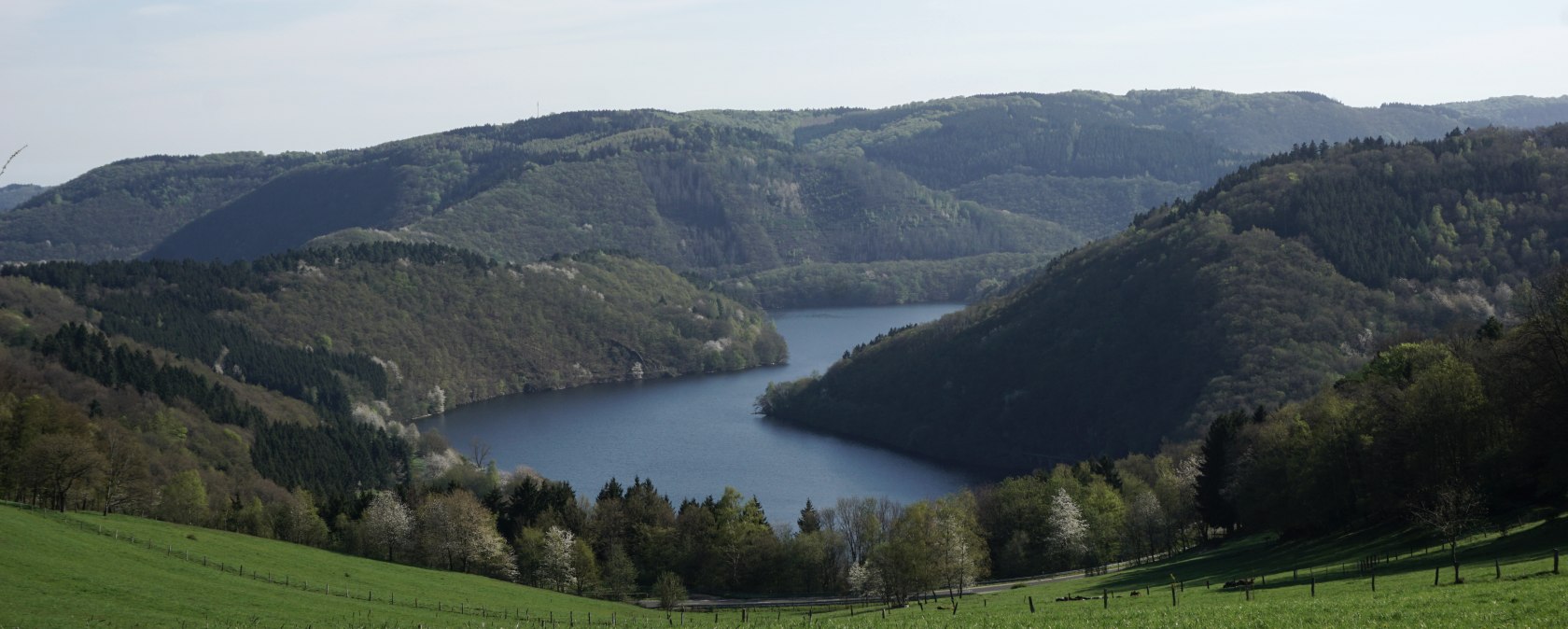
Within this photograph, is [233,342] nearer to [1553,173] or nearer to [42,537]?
[42,537]

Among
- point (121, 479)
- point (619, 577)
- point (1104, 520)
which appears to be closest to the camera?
point (121, 479)

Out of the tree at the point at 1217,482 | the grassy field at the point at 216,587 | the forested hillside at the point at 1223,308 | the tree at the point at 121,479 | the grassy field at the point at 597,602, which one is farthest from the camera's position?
the forested hillside at the point at 1223,308

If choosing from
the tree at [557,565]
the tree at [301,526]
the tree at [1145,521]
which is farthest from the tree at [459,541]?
the tree at [1145,521]

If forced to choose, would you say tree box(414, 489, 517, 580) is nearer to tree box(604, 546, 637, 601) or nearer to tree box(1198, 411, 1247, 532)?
tree box(604, 546, 637, 601)

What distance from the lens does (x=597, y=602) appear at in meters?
62.9

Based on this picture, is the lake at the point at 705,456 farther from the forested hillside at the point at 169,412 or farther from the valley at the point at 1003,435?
the forested hillside at the point at 169,412

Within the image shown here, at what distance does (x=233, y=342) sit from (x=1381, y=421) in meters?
167

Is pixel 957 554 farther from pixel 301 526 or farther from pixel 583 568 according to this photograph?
pixel 301 526

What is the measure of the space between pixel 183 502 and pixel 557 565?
2076 centimetres

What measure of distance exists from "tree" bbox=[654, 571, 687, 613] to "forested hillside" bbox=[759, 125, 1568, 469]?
77.7 m

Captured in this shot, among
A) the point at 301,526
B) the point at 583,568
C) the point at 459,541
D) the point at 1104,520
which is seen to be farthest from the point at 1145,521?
the point at 301,526

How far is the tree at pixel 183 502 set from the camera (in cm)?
7200

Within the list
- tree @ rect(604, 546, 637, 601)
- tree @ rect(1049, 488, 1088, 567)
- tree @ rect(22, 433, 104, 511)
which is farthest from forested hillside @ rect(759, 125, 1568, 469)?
tree @ rect(22, 433, 104, 511)

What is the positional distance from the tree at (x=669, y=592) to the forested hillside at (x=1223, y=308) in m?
77.7
